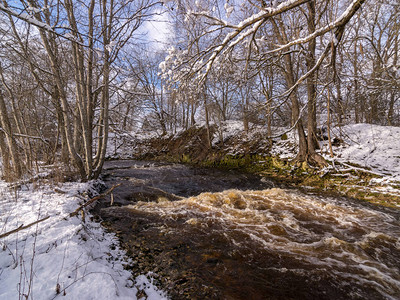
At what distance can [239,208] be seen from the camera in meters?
4.81

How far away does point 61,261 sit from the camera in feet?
7.14

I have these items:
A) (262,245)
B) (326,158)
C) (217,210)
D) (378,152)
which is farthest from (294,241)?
(378,152)

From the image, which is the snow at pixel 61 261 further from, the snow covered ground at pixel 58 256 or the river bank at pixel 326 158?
the river bank at pixel 326 158

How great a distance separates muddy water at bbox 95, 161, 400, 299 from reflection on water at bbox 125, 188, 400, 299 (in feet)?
0.04

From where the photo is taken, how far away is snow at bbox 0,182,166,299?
1826 mm

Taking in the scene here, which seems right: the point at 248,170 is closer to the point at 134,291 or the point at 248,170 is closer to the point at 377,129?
the point at 377,129

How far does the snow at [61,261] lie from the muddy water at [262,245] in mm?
325

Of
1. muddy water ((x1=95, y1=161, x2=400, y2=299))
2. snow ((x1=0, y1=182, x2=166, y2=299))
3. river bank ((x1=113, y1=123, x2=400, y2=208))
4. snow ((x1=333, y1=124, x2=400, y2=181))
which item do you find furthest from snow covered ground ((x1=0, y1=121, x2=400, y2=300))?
snow ((x1=333, y1=124, x2=400, y2=181))

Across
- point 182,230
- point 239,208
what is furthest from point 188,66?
point 239,208

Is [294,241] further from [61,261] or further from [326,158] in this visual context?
[326,158]

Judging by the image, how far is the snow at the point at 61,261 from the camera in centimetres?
183

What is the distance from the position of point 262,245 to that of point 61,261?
2.87 metres

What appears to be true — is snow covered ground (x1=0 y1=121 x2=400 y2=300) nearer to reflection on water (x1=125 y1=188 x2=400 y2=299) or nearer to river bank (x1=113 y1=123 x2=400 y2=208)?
reflection on water (x1=125 y1=188 x2=400 y2=299)

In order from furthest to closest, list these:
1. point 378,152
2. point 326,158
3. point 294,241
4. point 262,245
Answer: point 326,158
point 378,152
point 294,241
point 262,245
